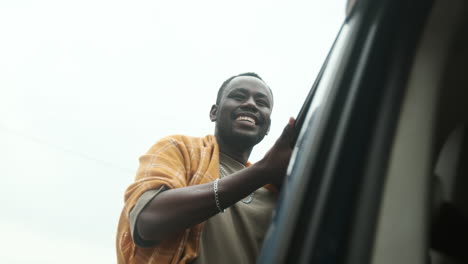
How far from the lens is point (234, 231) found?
1.36 meters

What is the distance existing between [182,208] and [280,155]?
0.34m

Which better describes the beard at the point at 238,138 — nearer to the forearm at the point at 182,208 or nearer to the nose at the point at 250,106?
the nose at the point at 250,106

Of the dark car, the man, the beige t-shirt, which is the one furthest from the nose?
the dark car

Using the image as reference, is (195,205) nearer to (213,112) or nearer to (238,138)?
(238,138)

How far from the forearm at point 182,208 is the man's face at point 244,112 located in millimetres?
624

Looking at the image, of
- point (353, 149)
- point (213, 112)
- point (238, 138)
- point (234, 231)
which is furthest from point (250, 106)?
point (353, 149)

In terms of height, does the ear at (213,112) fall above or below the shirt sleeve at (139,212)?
above

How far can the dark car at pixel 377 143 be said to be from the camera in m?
0.45

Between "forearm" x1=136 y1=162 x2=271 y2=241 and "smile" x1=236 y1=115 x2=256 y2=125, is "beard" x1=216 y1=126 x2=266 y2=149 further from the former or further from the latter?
"forearm" x1=136 y1=162 x2=271 y2=241

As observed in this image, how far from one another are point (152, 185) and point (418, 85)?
3.00 feet

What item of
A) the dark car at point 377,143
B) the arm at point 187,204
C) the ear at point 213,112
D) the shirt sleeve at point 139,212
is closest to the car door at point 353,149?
the dark car at point 377,143

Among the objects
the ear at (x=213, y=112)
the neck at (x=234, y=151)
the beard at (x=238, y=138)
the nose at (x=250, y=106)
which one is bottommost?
the neck at (x=234, y=151)

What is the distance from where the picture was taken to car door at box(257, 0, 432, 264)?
18.1 inches

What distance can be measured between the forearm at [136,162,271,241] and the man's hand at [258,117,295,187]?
0.34 ft
